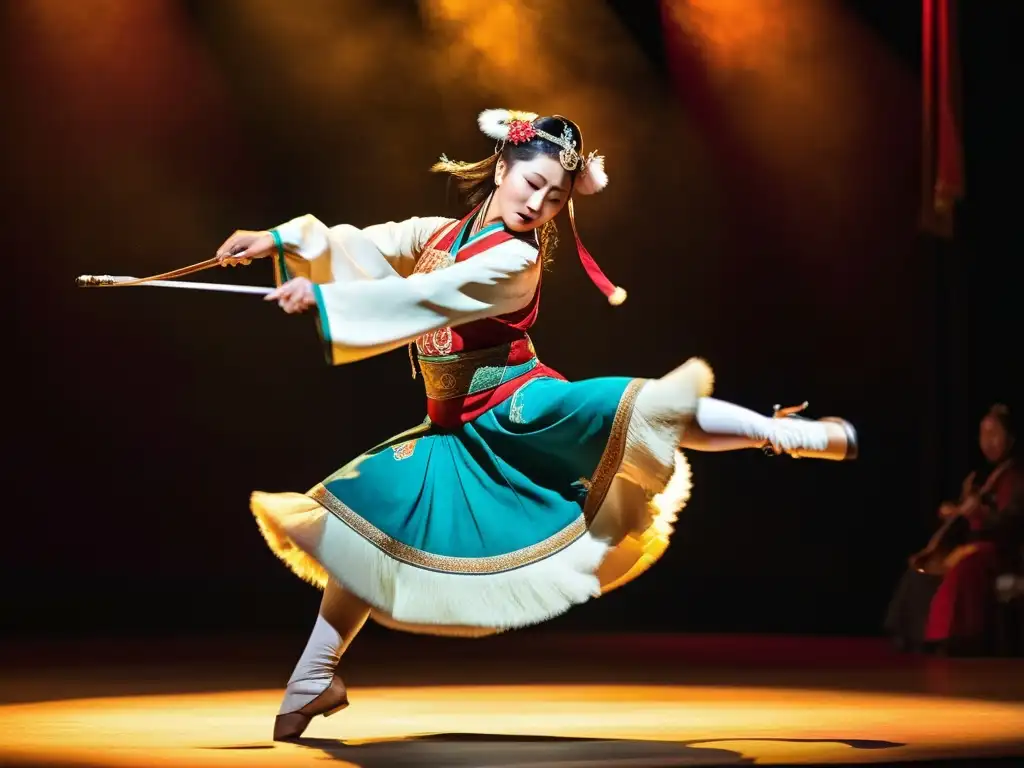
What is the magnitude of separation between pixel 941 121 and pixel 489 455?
9.97 ft

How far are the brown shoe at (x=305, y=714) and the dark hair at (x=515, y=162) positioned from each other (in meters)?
0.98

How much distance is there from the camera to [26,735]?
9.70ft

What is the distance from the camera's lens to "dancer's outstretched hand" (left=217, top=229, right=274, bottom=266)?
2.94 meters

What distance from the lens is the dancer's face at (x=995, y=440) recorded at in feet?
17.5

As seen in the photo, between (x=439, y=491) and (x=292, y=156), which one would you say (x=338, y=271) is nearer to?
(x=439, y=491)

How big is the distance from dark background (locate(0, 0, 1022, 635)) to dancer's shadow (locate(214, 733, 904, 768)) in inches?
108

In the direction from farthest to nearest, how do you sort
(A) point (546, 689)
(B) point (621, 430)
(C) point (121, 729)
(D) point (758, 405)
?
(D) point (758, 405)
(A) point (546, 689)
(C) point (121, 729)
(B) point (621, 430)

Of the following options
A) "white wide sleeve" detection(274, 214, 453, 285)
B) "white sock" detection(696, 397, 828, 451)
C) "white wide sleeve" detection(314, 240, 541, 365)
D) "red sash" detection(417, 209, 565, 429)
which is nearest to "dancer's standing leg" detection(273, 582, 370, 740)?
"red sash" detection(417, 209, 565, 429)

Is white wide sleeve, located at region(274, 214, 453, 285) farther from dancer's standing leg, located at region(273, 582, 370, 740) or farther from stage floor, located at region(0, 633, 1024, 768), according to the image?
stage floor, located at region(0, 633, 1024, 768)

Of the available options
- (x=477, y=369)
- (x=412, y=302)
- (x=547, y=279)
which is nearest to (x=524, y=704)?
(x=477, y=369)

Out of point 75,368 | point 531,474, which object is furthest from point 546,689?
point 75,368

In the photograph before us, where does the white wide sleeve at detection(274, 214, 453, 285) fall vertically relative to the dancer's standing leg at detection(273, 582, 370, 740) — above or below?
above

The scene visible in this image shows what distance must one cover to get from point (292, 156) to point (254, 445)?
1.09m

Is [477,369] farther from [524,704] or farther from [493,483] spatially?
[524,704]
